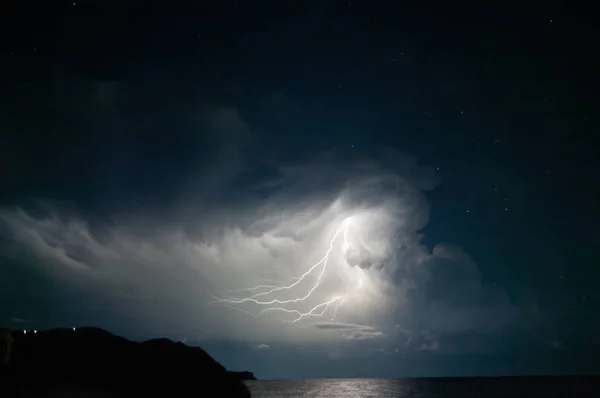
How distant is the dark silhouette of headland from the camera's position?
43.6 m

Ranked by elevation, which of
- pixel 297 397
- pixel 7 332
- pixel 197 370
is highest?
pixel 7 332

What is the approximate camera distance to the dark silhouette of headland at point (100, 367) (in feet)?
143

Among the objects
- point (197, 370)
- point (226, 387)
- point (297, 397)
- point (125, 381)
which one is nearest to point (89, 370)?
point (125, 381)

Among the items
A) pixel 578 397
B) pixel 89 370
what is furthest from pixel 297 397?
pixel 89 370

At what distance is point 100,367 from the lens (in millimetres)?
50500

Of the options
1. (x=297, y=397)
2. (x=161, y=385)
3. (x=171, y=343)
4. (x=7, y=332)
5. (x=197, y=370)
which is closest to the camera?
(x=7, y=332)

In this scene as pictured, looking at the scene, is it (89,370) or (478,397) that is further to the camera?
(478,397)

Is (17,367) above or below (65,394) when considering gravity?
above

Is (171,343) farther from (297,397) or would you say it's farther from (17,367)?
(297,397)

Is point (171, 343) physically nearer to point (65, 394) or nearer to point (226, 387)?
point (226, 387)

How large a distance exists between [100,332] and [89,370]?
793cm

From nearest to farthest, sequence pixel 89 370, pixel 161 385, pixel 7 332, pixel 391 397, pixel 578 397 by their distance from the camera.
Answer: pixel 7 332, pixel 89 370, pixel 161 385, pixel 578 397, pixel 391 397

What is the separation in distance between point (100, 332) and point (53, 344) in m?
6.64

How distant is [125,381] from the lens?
51062 millimetres
